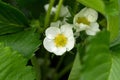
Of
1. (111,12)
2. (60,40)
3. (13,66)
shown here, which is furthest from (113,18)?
(13,66)

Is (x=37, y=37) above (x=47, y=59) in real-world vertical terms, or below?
above

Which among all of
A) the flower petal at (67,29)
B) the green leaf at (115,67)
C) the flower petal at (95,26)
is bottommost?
the green leaf at (115,67)

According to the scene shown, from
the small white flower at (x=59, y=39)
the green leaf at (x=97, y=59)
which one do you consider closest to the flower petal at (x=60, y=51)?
the small white flower at (x=59, y=39)

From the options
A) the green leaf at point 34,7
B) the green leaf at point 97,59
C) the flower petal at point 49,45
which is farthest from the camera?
the green leaf at point 34,7

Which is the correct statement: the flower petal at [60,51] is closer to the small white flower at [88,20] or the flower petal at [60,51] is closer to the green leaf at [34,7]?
the small white flower at [88,20]

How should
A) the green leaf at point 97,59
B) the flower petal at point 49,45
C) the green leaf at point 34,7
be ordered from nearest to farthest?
the green leaf at point 97,59, the flower petal at point 49,45, the green leaf at point 34,7

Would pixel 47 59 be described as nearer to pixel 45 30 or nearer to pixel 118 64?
pixel 45 30

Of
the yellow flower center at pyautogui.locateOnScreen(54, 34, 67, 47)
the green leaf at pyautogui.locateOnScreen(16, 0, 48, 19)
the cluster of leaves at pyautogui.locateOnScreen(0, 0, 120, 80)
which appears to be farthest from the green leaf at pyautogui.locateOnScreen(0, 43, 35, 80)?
the green leaf at pyautogui.locateOnScreen(16, 0, 48, 19)

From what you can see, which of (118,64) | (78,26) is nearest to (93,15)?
(78,26)

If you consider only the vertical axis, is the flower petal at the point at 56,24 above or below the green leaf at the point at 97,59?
above
